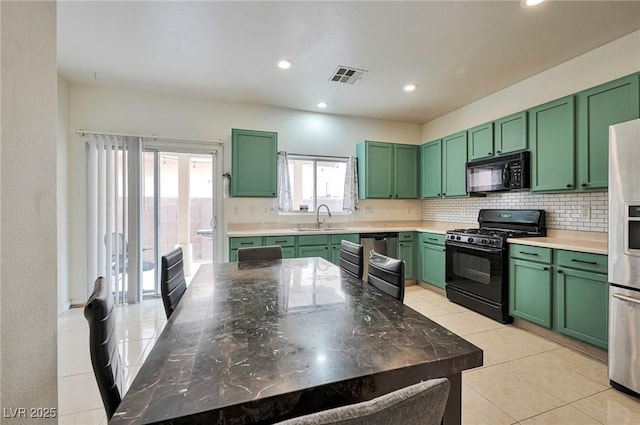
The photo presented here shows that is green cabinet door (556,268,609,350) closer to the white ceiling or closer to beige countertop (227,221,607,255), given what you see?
beige countertop (227,221,607,255)

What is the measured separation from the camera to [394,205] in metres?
4.92

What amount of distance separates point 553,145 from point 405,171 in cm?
206

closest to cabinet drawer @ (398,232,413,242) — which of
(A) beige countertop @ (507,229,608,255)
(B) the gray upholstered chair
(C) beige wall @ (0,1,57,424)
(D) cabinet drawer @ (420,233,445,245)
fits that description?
(D) cabinet drawer @ (420,233,445,245)

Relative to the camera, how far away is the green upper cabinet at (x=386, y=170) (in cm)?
446

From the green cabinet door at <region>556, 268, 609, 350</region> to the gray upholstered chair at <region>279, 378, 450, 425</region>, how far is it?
2570 millimetres

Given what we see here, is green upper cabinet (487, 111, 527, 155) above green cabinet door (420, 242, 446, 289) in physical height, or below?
above

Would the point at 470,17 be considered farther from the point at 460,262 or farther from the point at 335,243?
the point at 335,243

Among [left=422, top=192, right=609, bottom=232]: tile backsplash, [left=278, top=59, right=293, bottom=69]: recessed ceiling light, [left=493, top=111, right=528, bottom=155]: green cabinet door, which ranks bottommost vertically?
[left=422, top=192, right=609, bottom=232]: tile backsplash

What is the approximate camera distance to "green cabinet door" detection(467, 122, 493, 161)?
352cm

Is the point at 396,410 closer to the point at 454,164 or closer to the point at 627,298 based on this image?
the point at 627,298

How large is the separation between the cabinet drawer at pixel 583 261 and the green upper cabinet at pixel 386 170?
7.93 feet

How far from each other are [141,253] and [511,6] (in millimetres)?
4590

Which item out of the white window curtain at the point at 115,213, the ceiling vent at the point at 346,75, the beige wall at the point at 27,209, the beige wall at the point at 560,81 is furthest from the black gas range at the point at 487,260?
the white window curtain at the point at 115,213

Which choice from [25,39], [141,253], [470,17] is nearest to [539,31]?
[470,17]
